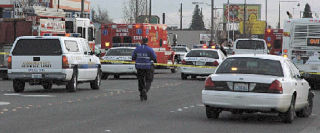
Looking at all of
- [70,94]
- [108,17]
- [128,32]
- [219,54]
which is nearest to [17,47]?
[70,94]

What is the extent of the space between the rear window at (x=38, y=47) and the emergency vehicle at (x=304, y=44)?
30.9ft

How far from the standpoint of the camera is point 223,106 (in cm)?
1449

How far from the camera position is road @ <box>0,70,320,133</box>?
1323 cm

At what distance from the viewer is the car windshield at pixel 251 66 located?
48.9 ft

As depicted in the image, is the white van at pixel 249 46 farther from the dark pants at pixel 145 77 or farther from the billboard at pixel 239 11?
the billboard at pixel 239 11

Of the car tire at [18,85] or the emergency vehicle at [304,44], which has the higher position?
the emergency vehicle at [304,44]

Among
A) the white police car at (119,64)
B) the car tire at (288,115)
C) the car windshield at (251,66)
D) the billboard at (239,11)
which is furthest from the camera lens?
the billboard at (239,11)

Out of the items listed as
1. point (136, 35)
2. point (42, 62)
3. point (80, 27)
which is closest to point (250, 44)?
point (136, 35)

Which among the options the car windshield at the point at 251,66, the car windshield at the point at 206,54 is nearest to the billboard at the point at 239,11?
the car windshield at the point at 206,54

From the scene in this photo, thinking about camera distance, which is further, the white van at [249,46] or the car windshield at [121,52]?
the white van at [249,46]

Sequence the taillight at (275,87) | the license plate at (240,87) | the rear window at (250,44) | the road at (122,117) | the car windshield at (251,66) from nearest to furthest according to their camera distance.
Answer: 1. the road at (122,117)
2. the taillight at (275,87)
3. the license plate at (240,87)
4. the car windshield at (251,66)
5. the rear window at (250,44)

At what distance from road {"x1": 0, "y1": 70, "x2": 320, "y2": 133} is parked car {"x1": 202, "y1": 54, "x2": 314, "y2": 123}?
0.31 m

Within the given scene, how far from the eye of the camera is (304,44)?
2898 cm

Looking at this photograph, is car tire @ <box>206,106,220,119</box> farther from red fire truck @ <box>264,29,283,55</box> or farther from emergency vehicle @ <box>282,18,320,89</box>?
red fire truck @ <box>264,29,283,55</box>
